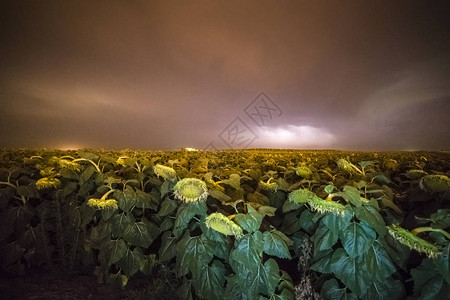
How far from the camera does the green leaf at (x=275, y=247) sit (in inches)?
74.0

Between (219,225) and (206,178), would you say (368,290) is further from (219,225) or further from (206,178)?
(206,178)

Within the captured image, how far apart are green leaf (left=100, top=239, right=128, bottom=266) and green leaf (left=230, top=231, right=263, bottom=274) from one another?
127cm

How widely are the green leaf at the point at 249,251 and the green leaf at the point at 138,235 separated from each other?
105 cm

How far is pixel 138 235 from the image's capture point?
2.55 metres

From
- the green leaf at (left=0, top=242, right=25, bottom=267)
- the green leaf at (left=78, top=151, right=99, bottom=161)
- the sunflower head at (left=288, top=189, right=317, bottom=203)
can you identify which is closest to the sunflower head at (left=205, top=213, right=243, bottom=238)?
the sunflower head at (left=288, top=189, right=317, bottom=203)

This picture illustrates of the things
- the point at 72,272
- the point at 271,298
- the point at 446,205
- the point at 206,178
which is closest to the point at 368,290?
the point at 271,298

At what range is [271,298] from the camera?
201 cm

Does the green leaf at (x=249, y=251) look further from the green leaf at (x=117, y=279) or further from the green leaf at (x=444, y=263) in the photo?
the green leaf at (x=117, y=279)

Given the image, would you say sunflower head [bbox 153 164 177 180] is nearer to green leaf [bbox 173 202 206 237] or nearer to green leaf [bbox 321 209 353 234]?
green leaf [bbox 173 202 206 237]

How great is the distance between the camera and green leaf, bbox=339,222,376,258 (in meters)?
1.84

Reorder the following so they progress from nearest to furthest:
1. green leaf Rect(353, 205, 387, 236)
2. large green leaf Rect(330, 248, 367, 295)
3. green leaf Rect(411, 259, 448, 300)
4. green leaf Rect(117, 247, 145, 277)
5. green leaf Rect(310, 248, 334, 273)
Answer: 1. green leaf Rect(411, 259, 448, 300)
2. green leaf Rect(353, 205, 387, 236)
3. large green leaf Rect(330, 248, 367, 295)
4. green leaf Rect(310, 248, 334, 273)
5. green leaf Rect(117, 247, 145, 277)

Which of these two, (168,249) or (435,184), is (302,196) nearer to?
(435,184)

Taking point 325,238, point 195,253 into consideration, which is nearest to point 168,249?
point 195,253

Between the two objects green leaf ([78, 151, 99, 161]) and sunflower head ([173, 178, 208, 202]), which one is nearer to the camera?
sunflower head ([173, 178, 208, 202])
